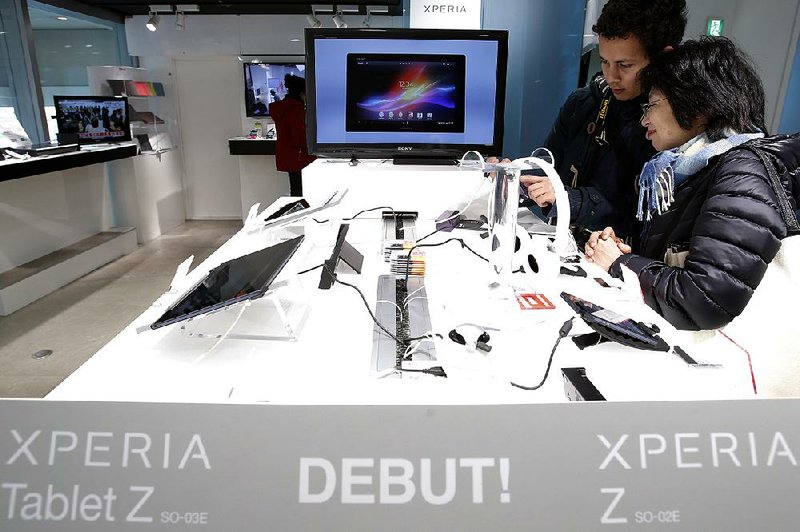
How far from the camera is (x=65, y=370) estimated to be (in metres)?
2.65

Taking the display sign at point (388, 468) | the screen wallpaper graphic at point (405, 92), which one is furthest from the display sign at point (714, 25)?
the display sign at point (388, 468)

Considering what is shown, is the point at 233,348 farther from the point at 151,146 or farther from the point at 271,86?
the point at 271,86

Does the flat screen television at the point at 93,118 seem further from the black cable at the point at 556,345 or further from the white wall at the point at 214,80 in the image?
the black cable at the point at 556,345

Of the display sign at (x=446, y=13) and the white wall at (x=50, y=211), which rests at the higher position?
the display sign at (x=446, y=13)

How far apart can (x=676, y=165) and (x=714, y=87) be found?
0.21m

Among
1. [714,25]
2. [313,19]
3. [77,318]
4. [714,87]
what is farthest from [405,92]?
[313,19]

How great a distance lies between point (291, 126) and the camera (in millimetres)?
5113

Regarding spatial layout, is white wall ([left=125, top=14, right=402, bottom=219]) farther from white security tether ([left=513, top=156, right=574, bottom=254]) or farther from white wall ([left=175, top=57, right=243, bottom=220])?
white security tether ([left=513, top=156, right=574, bottom=254])

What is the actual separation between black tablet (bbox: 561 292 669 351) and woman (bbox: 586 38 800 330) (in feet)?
0.99

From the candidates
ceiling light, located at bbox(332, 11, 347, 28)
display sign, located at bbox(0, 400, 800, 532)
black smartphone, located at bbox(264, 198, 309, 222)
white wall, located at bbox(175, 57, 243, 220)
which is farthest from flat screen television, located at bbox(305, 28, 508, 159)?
Result: white wall, located at bbox(175, 57, 243, 220)

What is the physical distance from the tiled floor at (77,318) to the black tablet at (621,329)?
2.51m

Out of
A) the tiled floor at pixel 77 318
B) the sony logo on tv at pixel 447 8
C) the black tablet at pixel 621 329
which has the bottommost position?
the tiled floor at pixel 77 318

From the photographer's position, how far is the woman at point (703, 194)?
3.77 feet

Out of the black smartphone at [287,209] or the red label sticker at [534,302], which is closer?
the red label sticker at [534,302]
